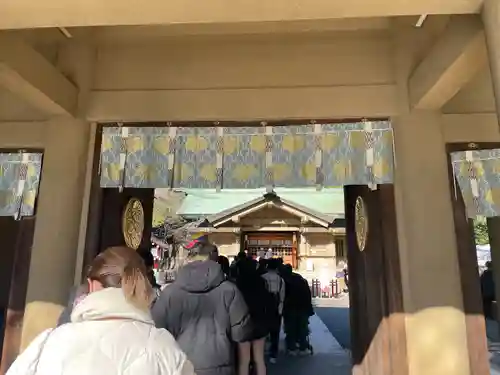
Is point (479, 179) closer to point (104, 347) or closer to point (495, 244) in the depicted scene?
point (495, 244)

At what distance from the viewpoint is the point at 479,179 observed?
12.2 feet

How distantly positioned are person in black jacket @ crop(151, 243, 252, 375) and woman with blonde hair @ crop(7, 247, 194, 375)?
4.85 feet

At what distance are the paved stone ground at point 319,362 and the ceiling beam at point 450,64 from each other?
12.6 ft

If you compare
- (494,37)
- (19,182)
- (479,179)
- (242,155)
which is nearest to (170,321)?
(242,155)

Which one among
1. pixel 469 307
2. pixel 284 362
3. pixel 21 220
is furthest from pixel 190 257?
pixel 284 362

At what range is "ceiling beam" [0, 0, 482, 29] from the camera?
98.8 inches

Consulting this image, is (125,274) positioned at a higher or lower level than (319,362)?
higher

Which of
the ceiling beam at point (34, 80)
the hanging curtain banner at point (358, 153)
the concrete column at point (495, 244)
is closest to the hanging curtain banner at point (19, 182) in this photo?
the ceiling beam at point (34, 80)

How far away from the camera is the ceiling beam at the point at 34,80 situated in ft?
10.3

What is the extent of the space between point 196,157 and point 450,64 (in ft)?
7.60

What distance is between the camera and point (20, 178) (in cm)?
407

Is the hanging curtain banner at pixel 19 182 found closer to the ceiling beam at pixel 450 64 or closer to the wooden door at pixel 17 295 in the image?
the wooden door at pixel 17 295

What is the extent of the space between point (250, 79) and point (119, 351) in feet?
10.5

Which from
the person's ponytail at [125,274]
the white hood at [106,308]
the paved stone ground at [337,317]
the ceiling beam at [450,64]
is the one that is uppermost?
the ceiling beam at [450,64]
